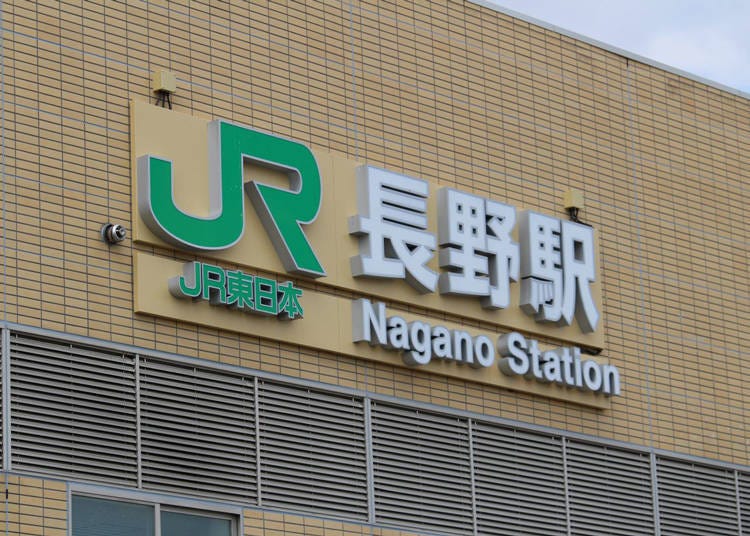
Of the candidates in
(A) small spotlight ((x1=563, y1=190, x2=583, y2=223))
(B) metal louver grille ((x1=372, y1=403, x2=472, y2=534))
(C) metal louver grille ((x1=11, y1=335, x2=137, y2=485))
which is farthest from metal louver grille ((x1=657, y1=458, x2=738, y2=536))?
(C) metal louver grille ((x1=11, y1=335, x2=137, y2=485))

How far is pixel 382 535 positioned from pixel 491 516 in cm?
220

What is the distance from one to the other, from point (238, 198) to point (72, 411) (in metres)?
3.69

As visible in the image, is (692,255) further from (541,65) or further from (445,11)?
(445,11)

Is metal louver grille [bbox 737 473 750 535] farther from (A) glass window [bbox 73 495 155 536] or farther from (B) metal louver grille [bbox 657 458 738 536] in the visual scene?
(A) glass window [bbox 73 495 155 536]

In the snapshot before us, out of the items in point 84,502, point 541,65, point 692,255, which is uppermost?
point 541,65

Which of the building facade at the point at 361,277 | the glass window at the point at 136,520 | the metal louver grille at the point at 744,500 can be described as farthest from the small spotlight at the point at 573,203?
the glass window at the point at 136,520

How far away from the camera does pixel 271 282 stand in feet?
74.9

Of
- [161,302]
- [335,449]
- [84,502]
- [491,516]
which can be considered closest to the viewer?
[84,502]

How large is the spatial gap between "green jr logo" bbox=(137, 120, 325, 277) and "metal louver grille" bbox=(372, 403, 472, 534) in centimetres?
245

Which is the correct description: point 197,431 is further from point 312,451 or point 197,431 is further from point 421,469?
point 421,469

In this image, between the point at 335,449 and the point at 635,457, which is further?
the point at 635,457

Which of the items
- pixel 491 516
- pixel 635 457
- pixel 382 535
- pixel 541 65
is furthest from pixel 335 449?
pixel 541 65

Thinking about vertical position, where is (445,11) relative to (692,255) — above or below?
above

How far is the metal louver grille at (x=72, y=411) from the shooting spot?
2017 centimetres
